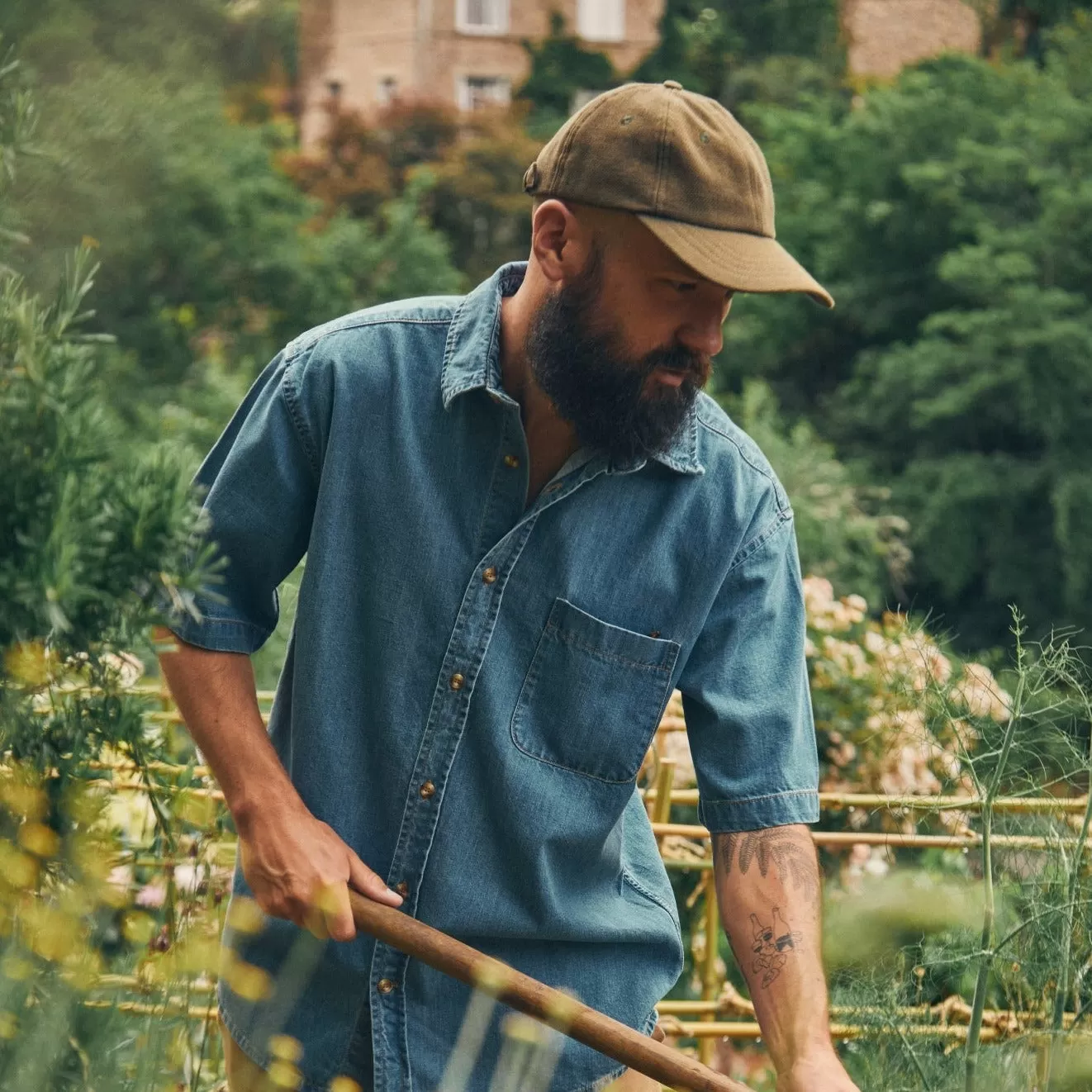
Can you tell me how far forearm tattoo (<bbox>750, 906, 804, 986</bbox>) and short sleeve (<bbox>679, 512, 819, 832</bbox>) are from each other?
0.12m

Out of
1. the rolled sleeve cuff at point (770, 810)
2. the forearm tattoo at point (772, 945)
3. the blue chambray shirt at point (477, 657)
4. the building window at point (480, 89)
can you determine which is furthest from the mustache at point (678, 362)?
the building window at point (480, 89)

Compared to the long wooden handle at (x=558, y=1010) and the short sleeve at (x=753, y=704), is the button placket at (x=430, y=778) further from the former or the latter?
the short sleeve at (x=753, y=704)

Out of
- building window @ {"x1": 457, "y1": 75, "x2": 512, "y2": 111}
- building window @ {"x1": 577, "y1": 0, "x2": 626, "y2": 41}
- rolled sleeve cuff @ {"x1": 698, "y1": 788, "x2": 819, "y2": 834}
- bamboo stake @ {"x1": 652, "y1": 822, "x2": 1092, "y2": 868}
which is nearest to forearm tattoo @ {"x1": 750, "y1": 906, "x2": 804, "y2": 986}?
rolled sleeve cuff @ {"x1": 698, "y1": 788, "x2": 819, "y2": 834}

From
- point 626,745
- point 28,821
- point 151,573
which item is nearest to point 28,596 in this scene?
point 151,573

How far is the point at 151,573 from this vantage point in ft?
3.97

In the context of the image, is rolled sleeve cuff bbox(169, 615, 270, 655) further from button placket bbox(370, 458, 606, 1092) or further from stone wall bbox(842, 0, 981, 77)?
stone wall bbox(842, 0, 981, 77)

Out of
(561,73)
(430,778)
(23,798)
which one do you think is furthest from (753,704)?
(561,73)

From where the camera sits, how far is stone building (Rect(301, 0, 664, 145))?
27969 mm

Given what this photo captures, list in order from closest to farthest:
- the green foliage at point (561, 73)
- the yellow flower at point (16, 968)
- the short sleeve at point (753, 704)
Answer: the yellow flower at point (16, 968)
the short sleeve at point (753, 704)
the green foliage at point (561, 73)

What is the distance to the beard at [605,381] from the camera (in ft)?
6.25

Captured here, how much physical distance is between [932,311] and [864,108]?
2.95m

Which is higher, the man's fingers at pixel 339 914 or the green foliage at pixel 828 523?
the man's fingers at pixel 339 914

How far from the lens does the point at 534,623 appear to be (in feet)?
6.43

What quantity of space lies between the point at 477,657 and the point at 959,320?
13.9 m
